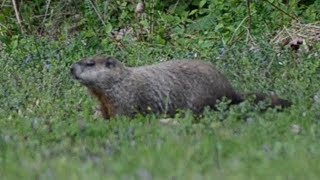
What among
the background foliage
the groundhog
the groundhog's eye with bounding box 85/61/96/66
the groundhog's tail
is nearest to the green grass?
the background foliage

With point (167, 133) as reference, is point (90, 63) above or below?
below

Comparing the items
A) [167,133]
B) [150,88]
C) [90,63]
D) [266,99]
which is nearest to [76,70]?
[90,63]

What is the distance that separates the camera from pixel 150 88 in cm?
930

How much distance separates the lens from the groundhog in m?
9.25

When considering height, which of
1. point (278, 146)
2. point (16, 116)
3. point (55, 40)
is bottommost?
point (55, 40)

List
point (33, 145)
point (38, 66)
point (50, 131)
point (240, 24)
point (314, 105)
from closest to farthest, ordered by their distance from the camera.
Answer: point (33, 145), point (50, 131), point (314, 105), point (38, 66), point (240, 24)

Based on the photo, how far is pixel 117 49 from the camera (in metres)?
12.8

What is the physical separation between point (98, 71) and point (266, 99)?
4.95 feet

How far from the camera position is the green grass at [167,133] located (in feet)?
19.6

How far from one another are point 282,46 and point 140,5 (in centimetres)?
252

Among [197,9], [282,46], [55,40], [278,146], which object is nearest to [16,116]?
[278,146]

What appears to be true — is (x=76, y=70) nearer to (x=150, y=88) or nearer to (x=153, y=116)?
(x=150, y=88)

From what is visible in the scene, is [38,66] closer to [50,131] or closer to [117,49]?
[117,49]

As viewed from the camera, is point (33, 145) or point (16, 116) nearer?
point (33, 145)
